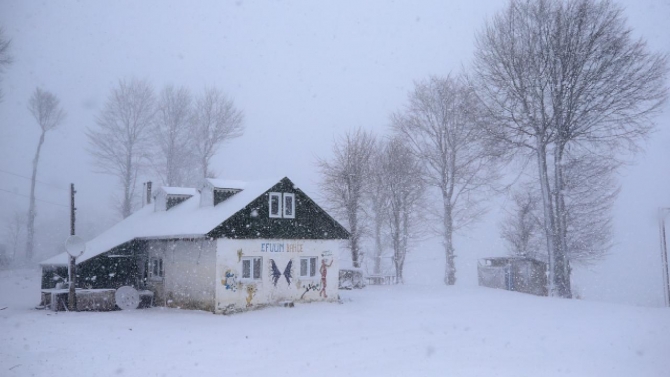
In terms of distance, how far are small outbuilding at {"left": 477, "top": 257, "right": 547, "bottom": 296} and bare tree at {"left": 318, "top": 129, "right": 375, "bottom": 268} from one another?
11.0 m

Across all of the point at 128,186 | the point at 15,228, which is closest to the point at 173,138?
the point at 128,186

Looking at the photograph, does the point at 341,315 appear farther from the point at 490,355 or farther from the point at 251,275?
the point at 490,355

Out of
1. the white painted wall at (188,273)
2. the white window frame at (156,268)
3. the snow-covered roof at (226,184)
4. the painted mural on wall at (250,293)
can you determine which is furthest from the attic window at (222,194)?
the painted mural on wall at (250,293)

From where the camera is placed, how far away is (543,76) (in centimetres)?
2352

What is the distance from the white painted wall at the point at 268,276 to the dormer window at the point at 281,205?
1319 millimetres

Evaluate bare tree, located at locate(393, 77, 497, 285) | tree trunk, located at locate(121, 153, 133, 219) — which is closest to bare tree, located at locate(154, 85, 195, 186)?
tree trunk, located at locate(121, 153, 133, 219)

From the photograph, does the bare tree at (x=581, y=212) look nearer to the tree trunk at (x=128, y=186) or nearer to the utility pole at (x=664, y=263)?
the utility pole at (x=664, y=263)

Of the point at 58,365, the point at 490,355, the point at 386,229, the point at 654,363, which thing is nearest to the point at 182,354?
the point at 58,365

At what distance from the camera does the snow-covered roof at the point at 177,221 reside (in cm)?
2422

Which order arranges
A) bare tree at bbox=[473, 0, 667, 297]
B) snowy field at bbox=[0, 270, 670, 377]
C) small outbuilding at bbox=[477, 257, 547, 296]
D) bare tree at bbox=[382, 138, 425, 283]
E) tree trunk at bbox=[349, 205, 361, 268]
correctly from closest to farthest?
snowy field at bbox=[0, 270, 670, 377]
bare tree at bbox=[473, 0, 667, 297]
small outbuilding at bbox=[477, 257, 547, 296]
tree trunk at bbox=[349, 205, 361, 268]
bare tree at bbox=[382, 138, 425, 283]

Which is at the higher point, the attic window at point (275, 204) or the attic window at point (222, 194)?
the attic window at point (222, 194)

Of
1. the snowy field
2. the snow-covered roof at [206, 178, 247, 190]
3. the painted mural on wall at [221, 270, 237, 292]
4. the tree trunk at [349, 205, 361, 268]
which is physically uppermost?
the snow-covered roof at [206, 178, 247, 190]

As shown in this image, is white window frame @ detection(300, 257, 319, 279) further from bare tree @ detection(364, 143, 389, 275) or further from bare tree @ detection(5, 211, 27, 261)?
bare tree @ detection(5, 211, 27, 261)

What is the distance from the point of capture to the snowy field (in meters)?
11.8
